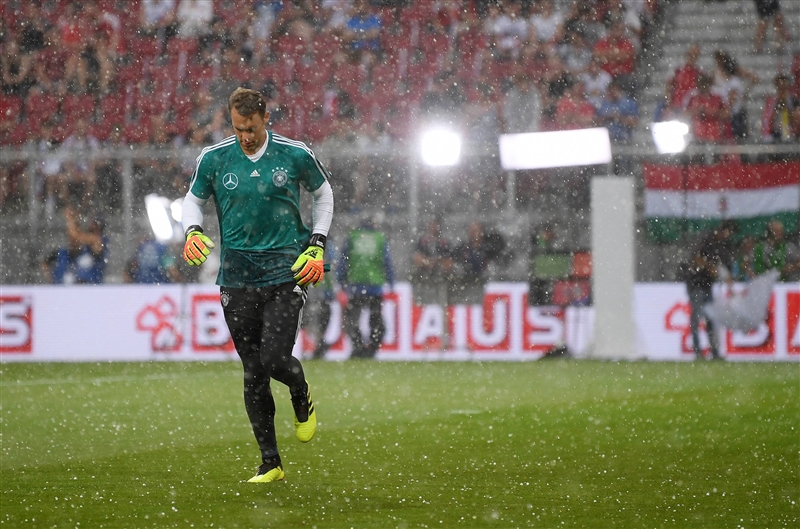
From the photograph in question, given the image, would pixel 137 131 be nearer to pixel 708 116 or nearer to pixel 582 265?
pixel 582 265

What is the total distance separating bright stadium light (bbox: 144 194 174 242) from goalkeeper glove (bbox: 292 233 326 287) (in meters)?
9.84

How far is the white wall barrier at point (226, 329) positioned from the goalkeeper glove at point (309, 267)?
32.4 ft

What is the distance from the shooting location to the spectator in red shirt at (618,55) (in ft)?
63.3

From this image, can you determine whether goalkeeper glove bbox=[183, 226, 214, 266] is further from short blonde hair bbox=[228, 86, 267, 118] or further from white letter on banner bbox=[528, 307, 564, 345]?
white letter on banner bbox=[528, 307, 564, 345]

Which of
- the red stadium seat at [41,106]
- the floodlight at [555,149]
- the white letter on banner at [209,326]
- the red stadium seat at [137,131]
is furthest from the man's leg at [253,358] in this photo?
the red stadium seat at [41,106]

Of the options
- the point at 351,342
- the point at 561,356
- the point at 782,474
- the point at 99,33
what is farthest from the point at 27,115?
the point at 782,474

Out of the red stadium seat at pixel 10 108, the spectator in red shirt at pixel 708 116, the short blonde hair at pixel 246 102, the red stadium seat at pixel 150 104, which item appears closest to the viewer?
the short blonde hair at pixel 246 102

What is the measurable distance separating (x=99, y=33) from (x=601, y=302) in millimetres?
9957

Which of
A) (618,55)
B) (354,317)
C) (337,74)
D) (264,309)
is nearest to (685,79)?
(618,55)

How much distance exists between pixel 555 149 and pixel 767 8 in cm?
519

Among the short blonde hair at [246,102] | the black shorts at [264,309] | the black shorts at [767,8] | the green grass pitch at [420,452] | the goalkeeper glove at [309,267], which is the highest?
the black shorts at [767,8]

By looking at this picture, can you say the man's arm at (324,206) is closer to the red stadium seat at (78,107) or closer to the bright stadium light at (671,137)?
the bright stadium light at (671,137)

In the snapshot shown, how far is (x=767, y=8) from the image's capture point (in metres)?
19.6

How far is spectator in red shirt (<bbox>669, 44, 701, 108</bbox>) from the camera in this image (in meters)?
18.2
